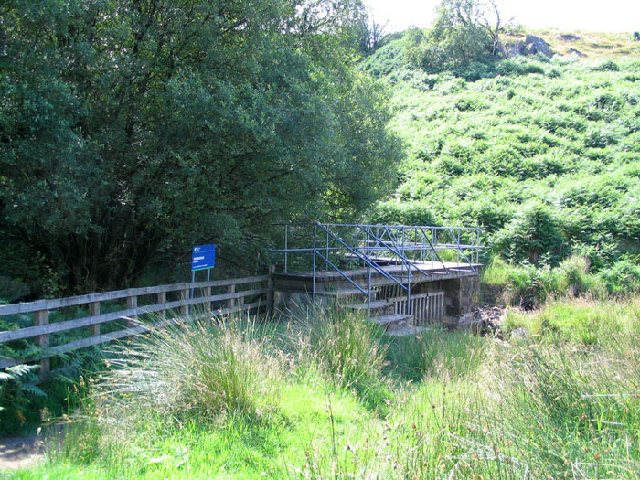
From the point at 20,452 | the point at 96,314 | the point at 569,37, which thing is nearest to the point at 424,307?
the point at 96,314

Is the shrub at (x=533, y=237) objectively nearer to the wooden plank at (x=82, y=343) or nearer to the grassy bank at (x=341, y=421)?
the grassy bank at (x=341, y=421)

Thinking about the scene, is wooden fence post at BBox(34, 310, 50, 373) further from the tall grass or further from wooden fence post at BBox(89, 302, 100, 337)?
the tall grass

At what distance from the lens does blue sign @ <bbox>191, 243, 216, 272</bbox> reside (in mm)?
8719

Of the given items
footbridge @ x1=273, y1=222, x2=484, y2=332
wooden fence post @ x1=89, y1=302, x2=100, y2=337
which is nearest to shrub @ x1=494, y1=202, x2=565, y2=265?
footbridge @ x1=273, y1=222, x2=484, y2=332

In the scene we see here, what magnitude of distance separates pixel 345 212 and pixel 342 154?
8.21ft

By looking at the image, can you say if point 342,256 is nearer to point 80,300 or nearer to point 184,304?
point 184,304

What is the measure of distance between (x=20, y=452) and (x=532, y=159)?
82.8 feet

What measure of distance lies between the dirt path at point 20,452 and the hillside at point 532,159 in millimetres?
13382

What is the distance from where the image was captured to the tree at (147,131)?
782 centimetres

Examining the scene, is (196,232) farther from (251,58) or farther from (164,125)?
(251,58)

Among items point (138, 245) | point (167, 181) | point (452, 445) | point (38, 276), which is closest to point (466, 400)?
point (452, 445)

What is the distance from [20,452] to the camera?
4930 mm

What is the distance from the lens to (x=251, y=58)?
948 centimetres

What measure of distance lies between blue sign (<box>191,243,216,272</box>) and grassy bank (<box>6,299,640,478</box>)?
2.81 meters
